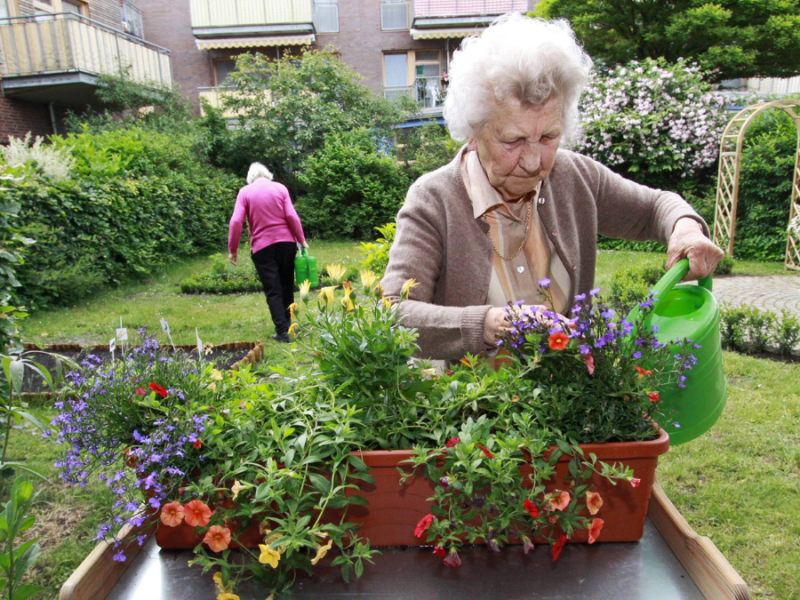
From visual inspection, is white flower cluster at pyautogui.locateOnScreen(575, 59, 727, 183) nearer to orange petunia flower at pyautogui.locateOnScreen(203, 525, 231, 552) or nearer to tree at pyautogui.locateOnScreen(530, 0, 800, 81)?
tree at pyautogui.locateOnScreen(530, 0, 800, 81)

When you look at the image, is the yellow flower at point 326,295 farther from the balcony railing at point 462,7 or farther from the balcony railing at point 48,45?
the balcony railing at point 462,7

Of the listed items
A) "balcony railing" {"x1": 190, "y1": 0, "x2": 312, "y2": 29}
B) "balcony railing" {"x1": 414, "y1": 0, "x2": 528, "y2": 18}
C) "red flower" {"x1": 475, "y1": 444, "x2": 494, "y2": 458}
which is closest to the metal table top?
"red flower" {"x1": 475, "y1": 444, "x2": 494, "y2": 458}

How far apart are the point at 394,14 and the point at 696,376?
2271cm

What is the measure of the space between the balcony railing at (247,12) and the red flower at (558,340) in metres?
22.1

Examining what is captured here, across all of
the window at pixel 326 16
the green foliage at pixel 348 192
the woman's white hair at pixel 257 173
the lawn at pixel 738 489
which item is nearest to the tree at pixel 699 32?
the green foliage at pixel 348 192

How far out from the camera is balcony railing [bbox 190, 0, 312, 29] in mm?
20219

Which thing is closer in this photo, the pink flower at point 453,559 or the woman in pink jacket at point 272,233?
the pink flower at point 453,559

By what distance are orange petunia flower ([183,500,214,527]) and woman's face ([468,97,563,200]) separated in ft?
3.93

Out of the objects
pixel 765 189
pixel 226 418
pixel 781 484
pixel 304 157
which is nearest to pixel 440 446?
pixel 226 418

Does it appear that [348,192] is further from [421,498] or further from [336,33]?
[421,498]

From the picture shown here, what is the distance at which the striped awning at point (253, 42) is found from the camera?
2052 centimetres

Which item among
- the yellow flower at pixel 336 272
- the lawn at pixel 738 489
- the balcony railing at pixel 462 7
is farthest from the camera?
the balcony railing at pixel 462 7

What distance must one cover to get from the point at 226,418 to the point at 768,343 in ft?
18.3

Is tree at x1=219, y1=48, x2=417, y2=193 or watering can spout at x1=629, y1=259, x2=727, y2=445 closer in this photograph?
watering can spout at x1=629, y1=259, x2=727, y2=445
